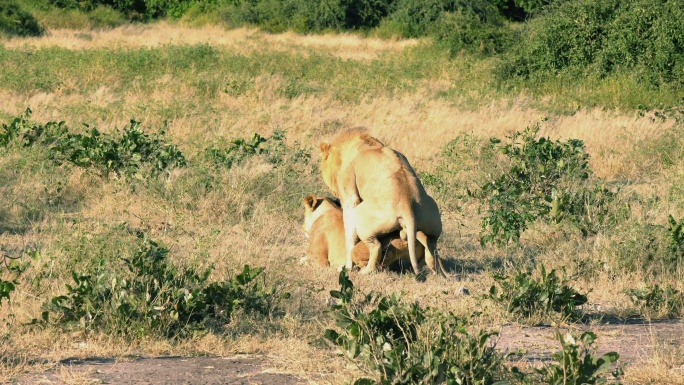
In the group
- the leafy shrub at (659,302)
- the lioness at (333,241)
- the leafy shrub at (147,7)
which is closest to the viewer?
the leafy shrub at (659,302)

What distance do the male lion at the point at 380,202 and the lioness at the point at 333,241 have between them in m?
0.09

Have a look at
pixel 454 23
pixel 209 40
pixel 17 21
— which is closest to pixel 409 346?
pixel 454 23

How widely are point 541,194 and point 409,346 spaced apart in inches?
205

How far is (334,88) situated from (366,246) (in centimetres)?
1109

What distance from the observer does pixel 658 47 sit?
18266mm

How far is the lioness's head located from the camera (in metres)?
8.62

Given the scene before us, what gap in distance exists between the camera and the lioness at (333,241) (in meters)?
7.71

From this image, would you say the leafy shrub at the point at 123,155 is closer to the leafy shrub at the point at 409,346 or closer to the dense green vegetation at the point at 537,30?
the leafy shrub at the point at 409,346

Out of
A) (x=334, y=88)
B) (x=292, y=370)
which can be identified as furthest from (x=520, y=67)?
(x=292, y=370)

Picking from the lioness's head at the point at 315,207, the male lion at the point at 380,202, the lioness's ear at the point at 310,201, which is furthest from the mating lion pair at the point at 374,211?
the lioness's ear at the point at 310,201

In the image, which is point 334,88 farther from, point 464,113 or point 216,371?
point 216,371

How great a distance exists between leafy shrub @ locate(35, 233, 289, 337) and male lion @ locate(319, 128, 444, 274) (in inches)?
57.4

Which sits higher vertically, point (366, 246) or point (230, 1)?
point (366, 246)

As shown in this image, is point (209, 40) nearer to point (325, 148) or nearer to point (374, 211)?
point (325, 148)
